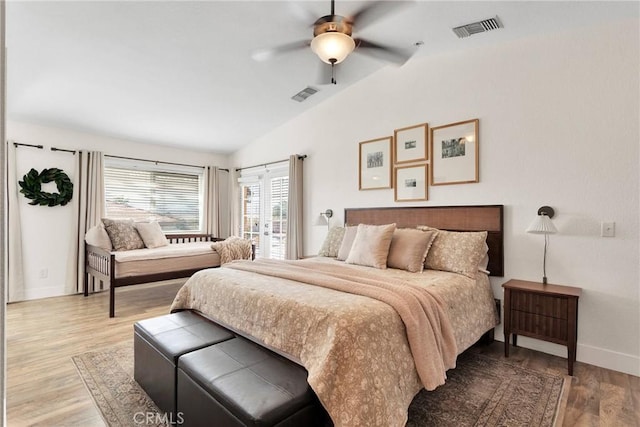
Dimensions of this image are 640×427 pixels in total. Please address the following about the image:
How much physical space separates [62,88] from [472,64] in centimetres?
445

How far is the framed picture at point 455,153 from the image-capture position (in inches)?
131

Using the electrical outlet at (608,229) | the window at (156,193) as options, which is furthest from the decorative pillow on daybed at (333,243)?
the window at (156,193)

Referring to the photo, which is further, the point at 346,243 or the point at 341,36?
the point at 346,243

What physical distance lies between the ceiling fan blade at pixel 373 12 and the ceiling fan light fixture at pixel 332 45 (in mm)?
167

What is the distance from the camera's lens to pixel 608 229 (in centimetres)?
Result: 260

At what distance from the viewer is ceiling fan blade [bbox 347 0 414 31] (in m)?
1.98

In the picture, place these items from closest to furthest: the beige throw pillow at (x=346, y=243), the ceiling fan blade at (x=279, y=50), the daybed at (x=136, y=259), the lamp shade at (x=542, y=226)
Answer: the ceiling fan blade at (x=279, y=50), the lamp shade at (x=542, y=226), the beige throw pillow at (x=346, y=243), the daybed at (x=136, y=259)

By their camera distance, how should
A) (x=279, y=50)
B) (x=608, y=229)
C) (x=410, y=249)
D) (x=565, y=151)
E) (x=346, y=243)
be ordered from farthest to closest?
(x=346, y=243) → (x=410, y=249) → (x=565, y=151) → (x=608, y=229) → (x=279, y=50)

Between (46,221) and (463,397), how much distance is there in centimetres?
542

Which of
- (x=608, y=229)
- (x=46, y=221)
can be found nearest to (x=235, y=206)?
(x=46, y=221)

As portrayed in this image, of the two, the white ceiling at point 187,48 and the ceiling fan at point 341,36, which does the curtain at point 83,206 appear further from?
the ceiling fan at point 341,36

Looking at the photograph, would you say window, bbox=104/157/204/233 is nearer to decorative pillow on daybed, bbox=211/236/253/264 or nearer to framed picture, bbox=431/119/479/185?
decorative pillow on daybed, bbox=211/236/253/264

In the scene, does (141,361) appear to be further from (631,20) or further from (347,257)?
(631,20)

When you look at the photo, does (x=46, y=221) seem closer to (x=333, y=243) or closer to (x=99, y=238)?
(x=99, y=238)
